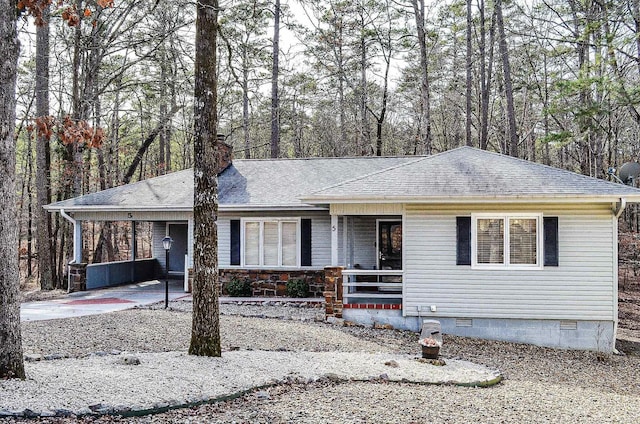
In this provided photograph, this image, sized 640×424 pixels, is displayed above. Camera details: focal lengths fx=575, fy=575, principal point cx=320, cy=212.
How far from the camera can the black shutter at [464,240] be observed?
1080 cm

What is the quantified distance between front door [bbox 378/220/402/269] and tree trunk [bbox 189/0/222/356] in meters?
7.73

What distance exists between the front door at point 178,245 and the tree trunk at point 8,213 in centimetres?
1278

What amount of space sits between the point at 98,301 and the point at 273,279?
4.15 metres

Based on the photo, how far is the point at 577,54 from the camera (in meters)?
24.0

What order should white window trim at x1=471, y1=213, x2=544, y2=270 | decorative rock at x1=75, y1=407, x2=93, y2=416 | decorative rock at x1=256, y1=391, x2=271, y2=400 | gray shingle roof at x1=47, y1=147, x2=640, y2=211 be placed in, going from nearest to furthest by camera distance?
decorative rock at x1=75, y1=407, x2=93, y2=416 → decorative rock at x1=256, y1=391, x2=271, y2=400 → gray shingle roof at x1=47, y1=147, x2=640, y2=211 → white window trim at x1=471, y1=213, x2=544, y2=270

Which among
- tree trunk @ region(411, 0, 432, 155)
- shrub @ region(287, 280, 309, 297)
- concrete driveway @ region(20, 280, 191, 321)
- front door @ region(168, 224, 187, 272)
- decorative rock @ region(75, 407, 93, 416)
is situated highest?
tree trunk @ region(411, 0, 432, 155)

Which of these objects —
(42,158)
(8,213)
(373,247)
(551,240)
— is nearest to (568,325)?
(551,240)

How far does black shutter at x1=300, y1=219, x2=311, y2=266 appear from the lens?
14.2 meters

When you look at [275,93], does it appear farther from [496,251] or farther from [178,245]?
[496,251]

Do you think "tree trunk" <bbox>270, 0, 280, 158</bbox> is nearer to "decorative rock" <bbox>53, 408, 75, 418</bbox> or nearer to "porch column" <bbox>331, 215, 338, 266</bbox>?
"porch column" <bbox>331, 215, 338, 266</bbox>

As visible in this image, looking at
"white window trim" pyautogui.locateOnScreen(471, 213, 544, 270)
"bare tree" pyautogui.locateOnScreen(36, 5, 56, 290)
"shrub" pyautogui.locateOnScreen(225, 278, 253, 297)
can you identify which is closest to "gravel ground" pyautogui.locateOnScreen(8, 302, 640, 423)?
"shrub" pyautogui.locateOnScreen(225, 278, 253, 297)

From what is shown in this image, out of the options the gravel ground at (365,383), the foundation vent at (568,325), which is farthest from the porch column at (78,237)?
the foundation vent at (568,325)

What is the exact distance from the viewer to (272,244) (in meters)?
14.4

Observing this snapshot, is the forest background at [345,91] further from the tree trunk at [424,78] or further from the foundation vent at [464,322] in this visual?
the foundation vent at [464,322]
